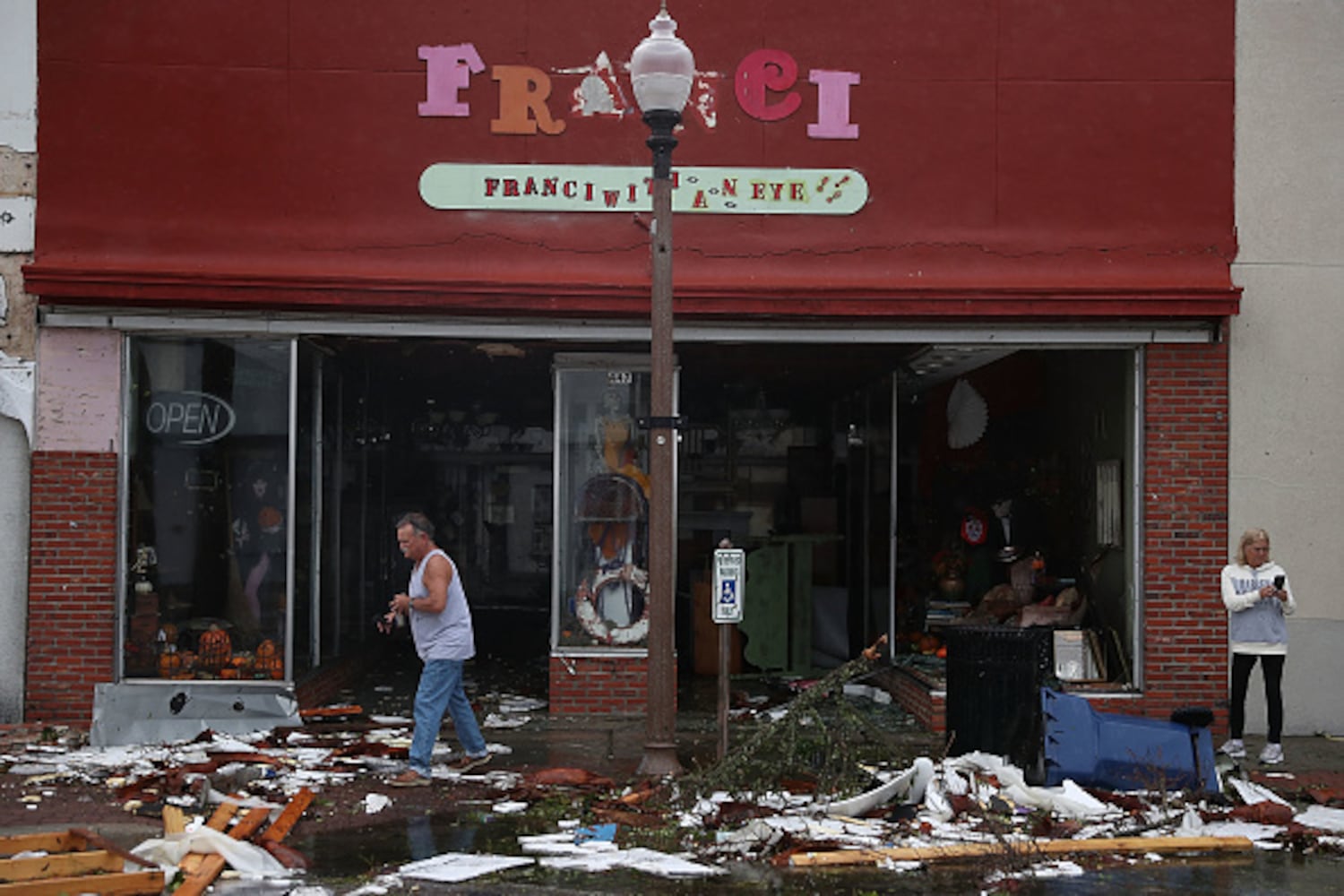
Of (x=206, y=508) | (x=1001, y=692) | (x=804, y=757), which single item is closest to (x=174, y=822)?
(x=804, y=757)

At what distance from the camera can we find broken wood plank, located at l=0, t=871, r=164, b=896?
6.97m

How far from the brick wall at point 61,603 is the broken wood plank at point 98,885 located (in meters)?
4.99

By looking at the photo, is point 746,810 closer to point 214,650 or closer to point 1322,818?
point 1322,818

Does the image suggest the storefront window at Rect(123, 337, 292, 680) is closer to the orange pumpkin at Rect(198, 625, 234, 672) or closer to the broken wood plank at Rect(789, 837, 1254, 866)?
the orange pumpkin at Rect(198, 625, 234, 672)

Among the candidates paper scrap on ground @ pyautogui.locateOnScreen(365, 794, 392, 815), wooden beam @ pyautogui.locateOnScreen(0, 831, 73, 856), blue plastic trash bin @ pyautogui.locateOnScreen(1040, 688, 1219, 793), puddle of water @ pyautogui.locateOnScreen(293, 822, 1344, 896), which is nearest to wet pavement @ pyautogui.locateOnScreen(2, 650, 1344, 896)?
puddle of water @ pyautogui.locateOnScreen(293, 822, 1344, 896)

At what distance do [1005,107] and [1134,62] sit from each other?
1.10m

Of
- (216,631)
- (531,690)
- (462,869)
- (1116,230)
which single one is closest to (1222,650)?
(1116,230)

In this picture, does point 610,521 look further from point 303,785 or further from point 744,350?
point 303,785

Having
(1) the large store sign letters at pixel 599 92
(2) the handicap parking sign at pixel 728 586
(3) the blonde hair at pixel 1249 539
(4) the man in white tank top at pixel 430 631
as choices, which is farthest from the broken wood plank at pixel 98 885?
(3) the blonde hair at pixel 1249 539

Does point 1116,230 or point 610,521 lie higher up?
point 1116,230

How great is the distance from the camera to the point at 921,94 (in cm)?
1218

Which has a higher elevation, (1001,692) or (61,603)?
(61,603)

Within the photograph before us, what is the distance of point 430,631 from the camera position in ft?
33.5

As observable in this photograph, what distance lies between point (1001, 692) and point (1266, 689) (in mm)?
2485
